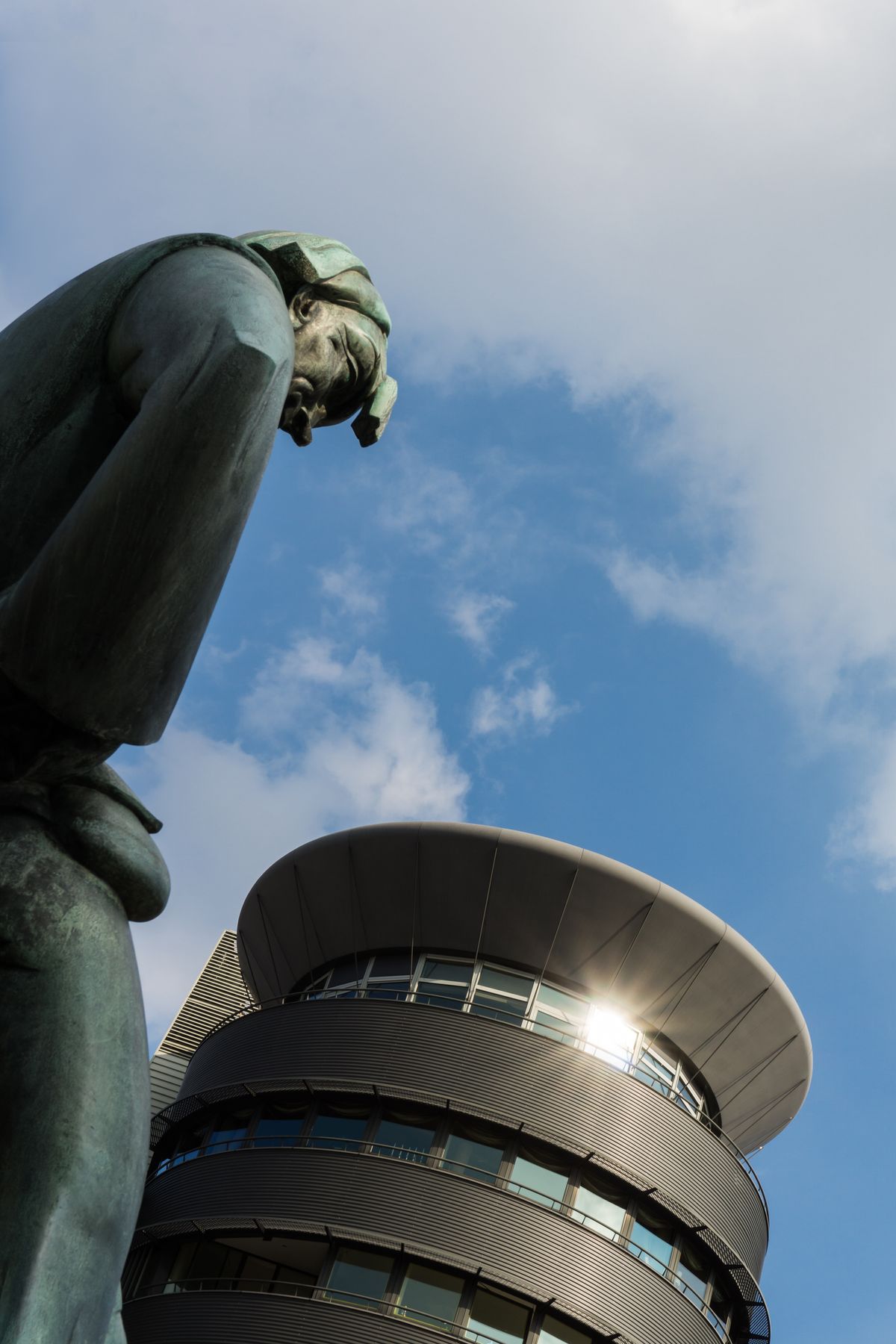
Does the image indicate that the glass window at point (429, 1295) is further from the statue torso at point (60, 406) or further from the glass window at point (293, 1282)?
the statue torso at point (60, 406)

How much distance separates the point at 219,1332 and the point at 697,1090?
13497 millimetres

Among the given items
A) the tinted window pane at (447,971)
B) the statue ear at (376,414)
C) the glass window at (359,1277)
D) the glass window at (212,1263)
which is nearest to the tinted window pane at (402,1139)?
the glass window at (359,1277)

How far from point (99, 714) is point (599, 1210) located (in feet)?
86.3

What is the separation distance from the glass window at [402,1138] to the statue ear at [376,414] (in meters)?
24.7

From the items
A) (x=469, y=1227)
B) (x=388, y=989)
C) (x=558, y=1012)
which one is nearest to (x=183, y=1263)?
(x=469, y=1227)

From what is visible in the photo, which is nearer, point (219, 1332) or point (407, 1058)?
point (219, 1332)

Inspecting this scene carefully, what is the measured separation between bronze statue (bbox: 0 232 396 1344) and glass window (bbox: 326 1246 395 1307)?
2398 centimetres

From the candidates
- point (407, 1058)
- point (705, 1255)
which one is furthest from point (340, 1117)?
point (705, 1255)

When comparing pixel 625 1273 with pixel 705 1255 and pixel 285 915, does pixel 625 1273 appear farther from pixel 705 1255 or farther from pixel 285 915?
pixel 285 915

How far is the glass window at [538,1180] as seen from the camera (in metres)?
24.7

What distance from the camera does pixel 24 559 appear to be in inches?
56.4

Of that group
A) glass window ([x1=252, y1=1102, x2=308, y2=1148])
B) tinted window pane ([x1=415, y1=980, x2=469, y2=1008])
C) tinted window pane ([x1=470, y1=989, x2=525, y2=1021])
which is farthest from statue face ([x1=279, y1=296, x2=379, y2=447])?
tinted window pane ([x1=415, y1=980, x2=469, y2=1008])

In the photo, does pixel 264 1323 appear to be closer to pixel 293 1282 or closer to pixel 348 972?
pixel 293 1282

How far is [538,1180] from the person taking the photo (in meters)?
25.1
